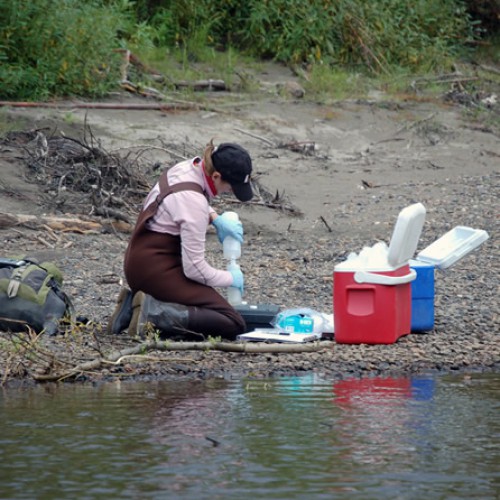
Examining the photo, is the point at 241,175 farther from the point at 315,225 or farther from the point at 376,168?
the point at 376,168

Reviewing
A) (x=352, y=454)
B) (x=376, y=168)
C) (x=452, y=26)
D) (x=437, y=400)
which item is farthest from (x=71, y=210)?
(x=452, y=26)

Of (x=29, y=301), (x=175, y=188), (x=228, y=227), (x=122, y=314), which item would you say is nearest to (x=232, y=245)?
(x=228, y=227)

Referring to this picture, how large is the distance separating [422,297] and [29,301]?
7.56ft

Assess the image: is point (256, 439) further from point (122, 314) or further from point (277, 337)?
point (122, 314)

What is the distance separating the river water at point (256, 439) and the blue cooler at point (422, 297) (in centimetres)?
90

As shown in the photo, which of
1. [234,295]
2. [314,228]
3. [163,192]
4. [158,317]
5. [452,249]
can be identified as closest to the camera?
[163,192]

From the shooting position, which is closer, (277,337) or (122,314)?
(277,337)

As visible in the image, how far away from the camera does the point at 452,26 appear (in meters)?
19.4

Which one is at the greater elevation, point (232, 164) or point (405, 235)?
point (232, 164)

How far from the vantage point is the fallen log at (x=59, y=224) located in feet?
36.9

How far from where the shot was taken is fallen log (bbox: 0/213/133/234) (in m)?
11.2

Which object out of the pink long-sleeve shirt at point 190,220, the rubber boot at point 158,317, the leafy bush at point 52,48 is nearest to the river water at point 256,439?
the rubber boot at point 158,317

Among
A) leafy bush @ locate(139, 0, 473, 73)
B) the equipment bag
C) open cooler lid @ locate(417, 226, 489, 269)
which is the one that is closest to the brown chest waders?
the equipment bag

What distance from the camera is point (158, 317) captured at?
739 centimetres
